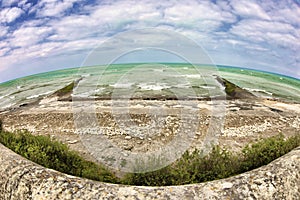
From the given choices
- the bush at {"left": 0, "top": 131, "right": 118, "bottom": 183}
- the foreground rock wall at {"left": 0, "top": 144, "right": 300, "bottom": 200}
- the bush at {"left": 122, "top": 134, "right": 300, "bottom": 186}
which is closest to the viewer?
the foreground rock wall at {"left": 0, "top": 144, "right": 300, "bottom": 200}

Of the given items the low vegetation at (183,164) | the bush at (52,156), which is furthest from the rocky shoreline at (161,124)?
the low vegetation at (183,164)

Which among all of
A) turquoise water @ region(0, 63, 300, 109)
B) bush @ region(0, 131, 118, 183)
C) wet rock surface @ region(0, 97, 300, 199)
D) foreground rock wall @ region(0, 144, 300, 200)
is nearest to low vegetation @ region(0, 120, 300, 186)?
bush @ region(0, 131, 118, 183)

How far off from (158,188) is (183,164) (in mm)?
1069

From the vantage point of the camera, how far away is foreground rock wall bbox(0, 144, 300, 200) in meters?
3.24

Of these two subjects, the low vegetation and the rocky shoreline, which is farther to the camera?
the rocky shoreline

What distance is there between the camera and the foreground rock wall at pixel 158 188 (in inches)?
128

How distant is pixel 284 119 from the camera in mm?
12812

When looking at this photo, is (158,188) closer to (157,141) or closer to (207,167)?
(207,167)

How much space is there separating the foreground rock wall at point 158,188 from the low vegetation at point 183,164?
619 mm

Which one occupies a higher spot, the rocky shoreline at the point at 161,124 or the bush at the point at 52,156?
the bush at the point at 52,156

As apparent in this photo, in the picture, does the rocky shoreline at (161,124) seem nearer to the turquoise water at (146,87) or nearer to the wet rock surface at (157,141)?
the wet rock surface at (157,141)

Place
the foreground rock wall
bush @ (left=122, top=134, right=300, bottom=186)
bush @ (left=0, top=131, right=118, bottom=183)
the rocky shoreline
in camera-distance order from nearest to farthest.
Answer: the foreground rock wall
bush @ (left=122, top=134, right=300, bottom=186)
bush @ (left=0, top=131, right=118, bottom=183)
the rocky shoreline

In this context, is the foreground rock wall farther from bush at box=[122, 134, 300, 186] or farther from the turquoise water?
the turquoise water

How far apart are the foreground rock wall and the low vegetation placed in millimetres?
619
